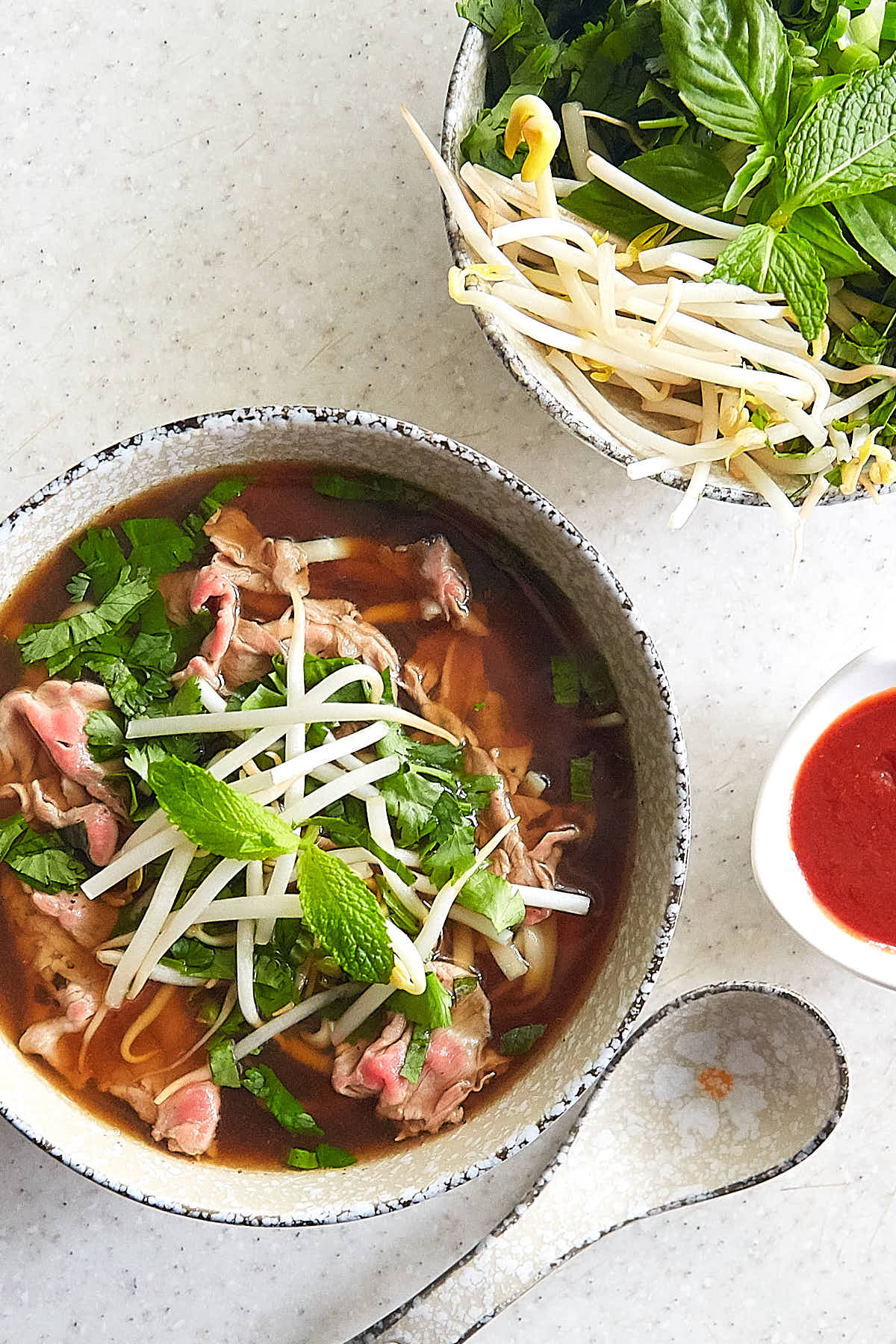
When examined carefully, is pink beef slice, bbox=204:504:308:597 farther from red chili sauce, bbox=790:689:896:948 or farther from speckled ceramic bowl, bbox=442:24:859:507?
red chili sauce, bbox=790:689:896:948

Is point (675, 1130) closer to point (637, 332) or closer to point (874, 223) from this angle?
point (637, 332)

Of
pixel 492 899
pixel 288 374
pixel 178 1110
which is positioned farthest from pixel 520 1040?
pixel 288 374

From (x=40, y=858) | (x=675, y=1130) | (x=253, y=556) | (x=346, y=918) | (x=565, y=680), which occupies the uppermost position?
(x=253, y=556)

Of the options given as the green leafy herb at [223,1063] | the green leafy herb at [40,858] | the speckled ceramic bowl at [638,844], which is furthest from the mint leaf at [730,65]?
the green leafy herb at [223,1063]

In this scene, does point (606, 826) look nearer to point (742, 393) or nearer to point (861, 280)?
point (742, 393)

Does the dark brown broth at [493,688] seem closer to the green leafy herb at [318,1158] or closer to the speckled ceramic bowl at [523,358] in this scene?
the green leafy herb at [318,1158]

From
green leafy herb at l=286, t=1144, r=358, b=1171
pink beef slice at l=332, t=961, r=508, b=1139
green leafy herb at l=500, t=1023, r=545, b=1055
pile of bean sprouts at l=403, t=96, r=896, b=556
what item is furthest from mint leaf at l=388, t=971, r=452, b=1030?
pile of bean sprouts at l=403, t=96, r=896, b=556
